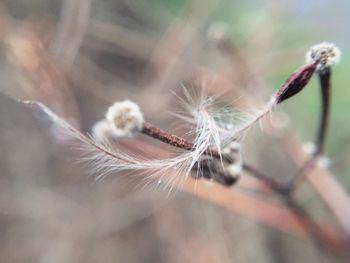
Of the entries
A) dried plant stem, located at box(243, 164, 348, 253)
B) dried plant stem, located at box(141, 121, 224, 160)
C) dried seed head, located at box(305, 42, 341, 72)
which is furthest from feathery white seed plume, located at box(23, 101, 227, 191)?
dried plant stem, located at box(243, 164, 348, 253)

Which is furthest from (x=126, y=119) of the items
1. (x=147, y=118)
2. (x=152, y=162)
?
(x=147, y=118)

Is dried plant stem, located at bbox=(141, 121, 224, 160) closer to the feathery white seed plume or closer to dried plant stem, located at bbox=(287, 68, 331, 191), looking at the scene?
the feathery white seed plume

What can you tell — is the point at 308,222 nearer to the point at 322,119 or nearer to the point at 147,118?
the point at 322,119

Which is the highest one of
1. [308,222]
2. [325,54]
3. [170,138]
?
[308,222]

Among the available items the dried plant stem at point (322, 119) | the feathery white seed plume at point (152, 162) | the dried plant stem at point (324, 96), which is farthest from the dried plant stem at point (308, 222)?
the feathery white seed plume at point (152, 162)

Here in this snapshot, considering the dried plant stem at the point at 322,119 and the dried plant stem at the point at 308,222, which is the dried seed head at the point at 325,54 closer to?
the dried plant stem at the point at 322,119

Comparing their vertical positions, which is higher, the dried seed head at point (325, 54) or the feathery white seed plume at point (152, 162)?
the dried seed head at point (325, 54)
